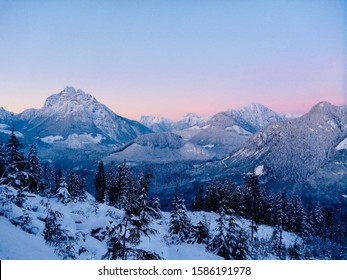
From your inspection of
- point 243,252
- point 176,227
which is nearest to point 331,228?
point 176,227

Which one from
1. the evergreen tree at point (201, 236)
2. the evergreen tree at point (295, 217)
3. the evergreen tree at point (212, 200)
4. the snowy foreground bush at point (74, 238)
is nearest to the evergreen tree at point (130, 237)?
the snowy foreground bush at point (74, 238)

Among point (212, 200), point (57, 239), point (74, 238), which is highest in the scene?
point (57, 239)

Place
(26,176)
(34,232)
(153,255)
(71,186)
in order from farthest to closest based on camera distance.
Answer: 1. (71,186)
2. (34,232)
3. (26,176)
4. (153,255)

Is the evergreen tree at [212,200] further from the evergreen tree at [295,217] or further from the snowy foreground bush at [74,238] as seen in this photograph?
the snowy foreground bush at [74,238]

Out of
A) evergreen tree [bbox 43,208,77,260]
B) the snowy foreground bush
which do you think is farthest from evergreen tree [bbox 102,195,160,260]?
evergreen tree [bbox 43,208,77,260]

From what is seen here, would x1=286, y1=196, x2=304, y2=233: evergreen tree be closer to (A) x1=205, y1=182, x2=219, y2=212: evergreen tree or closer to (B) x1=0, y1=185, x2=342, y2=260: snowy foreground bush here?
(A) x1=205, y1=182, x2=219, y2=212: evergreen tree

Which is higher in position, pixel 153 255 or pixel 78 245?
pixel 153 255

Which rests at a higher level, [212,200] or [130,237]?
[130,237]

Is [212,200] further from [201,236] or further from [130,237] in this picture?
[130,237]

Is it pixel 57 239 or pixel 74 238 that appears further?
pixel 74 238

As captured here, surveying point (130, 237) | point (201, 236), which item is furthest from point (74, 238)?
point (201, 236)
